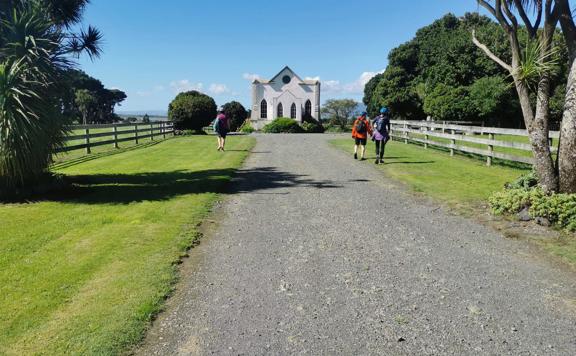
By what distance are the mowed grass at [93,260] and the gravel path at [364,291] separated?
34 centimetres

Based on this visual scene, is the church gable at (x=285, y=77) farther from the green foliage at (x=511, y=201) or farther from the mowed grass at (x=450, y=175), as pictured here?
the green foliage at (x=511, y=201)

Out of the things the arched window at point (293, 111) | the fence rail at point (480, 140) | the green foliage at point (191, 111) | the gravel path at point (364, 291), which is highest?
the arched window at point (293, 111)

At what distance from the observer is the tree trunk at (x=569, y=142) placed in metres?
7.28

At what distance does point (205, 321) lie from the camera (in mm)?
3982

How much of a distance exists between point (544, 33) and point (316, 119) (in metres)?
55.8

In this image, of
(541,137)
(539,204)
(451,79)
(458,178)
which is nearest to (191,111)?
(451,79)

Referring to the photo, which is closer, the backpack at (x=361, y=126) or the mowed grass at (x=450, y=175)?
the mowed grass at (x=450, y=175)

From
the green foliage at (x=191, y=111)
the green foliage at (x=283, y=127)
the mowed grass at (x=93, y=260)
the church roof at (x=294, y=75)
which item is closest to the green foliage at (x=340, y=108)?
the church roof at (x=294, y=75)

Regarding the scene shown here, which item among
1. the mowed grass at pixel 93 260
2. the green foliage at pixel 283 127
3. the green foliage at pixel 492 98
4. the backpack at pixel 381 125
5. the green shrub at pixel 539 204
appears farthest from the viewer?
the green foliage at pixel 283 127

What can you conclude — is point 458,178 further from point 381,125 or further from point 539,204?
point 539,204

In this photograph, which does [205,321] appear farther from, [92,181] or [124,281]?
[92,181]

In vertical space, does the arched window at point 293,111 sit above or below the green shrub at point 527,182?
above

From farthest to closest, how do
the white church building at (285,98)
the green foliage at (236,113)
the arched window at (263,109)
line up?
the arched window at (263,109) → the white church building at (285,98) → the green foliage at (236,113)

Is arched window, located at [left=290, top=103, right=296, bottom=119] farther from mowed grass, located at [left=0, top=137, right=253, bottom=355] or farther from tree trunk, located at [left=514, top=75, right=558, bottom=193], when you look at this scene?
tree trunk, located at [left=514, top=75, right=558, bottom=193]
